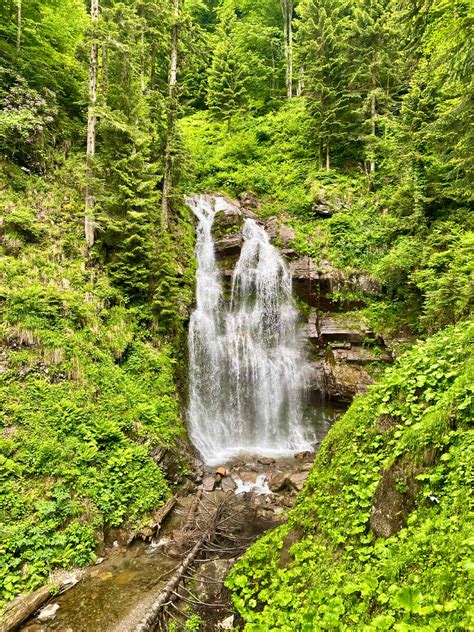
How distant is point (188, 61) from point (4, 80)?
7.76 metres

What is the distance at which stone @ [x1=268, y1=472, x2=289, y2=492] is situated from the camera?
31.7ft

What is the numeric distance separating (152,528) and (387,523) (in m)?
6.00

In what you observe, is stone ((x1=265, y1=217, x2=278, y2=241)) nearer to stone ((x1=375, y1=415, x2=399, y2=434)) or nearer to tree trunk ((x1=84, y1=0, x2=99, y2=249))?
tree trunk ((x1=84, y1=0, x2=99, y2=249))

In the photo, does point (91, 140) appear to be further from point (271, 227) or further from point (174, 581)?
point (174, 581)

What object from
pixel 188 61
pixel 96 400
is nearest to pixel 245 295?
pixel 96 400

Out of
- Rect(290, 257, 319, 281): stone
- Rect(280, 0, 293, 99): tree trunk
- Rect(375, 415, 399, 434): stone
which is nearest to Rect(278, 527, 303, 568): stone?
Rect(375, 415, 399, 434): stone

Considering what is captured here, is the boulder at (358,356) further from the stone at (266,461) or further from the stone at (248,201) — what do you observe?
the stone at (248,201)

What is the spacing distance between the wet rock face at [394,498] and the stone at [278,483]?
251 inches

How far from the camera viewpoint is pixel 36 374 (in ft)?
27.4

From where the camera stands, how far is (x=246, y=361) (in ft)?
48.1

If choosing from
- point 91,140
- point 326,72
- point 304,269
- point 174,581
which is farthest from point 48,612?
point 326,72

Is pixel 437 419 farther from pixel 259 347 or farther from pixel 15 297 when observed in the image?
pixel 259 347

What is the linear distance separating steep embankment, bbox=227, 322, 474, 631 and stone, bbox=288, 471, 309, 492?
4065 mm

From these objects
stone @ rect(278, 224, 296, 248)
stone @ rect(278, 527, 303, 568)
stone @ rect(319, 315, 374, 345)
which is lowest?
stone @ rect(278, 527, 303, 568)
